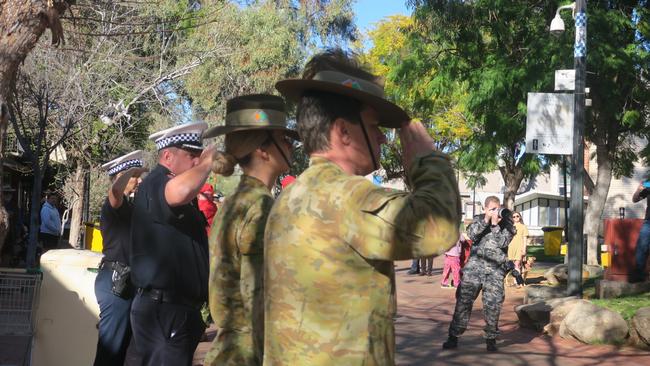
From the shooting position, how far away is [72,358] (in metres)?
6.80

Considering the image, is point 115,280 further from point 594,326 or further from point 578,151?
point 578,151

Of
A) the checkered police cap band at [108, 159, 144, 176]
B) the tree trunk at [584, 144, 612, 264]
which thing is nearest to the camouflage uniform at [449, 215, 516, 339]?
the checkered police cap band at [108, 159, 144, 176]

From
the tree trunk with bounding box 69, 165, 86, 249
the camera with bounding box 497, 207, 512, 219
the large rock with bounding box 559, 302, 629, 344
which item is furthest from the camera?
the tree trunk with bounding box 69, 165, 86, 249

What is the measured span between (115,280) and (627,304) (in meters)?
7.81

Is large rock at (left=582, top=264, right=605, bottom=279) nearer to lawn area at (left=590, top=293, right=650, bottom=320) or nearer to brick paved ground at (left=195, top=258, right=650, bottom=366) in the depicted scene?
brick paved ground at (left=195, top=258, right=650, bottom=366)

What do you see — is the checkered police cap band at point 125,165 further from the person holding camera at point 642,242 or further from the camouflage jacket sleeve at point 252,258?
the person holding camera at point 642,242

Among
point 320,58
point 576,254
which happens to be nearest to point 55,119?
point 576,254

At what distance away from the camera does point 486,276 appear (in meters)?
9.86

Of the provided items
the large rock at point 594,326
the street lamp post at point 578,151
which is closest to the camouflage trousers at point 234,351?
the large rock at point 594,326

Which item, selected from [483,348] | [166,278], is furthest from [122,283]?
[483,348]

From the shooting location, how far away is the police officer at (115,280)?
5.76 m

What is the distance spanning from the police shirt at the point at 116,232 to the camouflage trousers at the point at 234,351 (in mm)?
2493

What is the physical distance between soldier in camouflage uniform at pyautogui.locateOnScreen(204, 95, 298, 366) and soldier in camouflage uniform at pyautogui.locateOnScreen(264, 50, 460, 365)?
2.60 feet

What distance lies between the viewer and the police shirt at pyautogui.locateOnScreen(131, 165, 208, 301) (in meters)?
4.42
